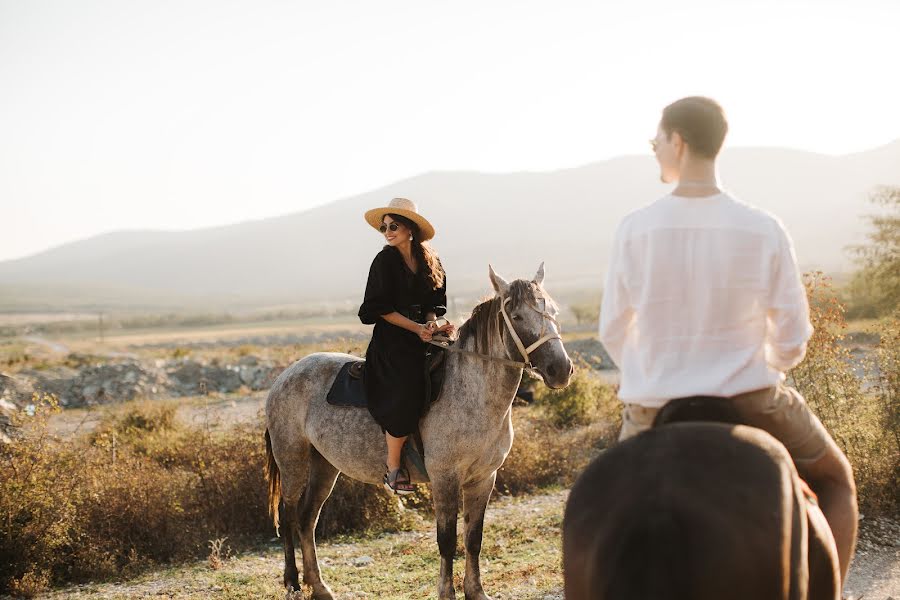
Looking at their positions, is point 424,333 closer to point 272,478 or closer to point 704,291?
point 272,478

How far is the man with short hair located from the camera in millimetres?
2719

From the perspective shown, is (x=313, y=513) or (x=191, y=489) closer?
(x=313, y=513)

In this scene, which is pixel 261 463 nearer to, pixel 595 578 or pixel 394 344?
pixel 394 344

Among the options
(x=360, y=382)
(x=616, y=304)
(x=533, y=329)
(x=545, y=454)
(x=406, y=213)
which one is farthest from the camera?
(x=545, y=454)

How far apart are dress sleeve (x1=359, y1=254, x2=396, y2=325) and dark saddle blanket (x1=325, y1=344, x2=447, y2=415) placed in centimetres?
53

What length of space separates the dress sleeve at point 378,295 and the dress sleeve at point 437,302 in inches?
15.6

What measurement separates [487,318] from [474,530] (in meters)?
1.67

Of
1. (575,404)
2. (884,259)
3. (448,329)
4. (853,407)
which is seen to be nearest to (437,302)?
(448,329)

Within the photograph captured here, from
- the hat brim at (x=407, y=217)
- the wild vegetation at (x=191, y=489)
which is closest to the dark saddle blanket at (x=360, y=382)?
the hat brim at (x=407, y=217)

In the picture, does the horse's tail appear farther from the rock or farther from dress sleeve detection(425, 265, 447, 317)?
dress sleeve detection(425, 265, 447, 317)

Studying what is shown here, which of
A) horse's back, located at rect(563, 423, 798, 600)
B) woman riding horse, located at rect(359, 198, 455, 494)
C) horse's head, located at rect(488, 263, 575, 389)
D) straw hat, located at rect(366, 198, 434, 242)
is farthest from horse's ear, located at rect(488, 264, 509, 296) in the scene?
horse's back, located at rect(563, 423, 798, 600)

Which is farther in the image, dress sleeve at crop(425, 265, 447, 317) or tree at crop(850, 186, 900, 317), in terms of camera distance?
tree at crop(850, 186, 900, 317)

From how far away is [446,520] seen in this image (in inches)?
227

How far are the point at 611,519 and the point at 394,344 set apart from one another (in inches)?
136
